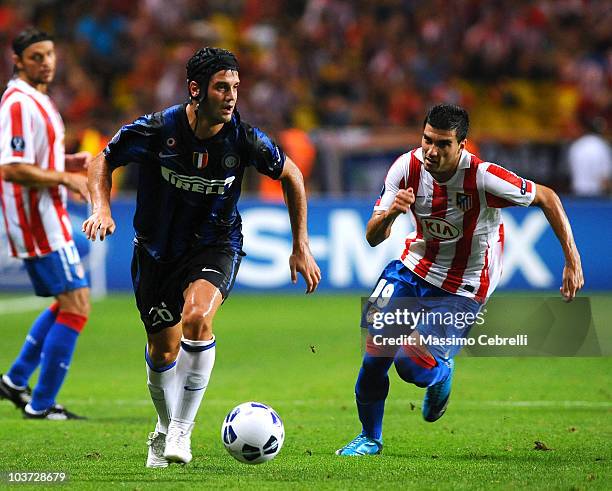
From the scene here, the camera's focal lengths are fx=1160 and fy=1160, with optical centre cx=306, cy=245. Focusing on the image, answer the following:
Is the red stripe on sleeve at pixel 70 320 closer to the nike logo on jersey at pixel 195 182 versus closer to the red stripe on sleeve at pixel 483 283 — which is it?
the nike logo on jersey at pixel 195 182

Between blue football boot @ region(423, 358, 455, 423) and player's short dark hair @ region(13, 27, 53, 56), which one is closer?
blue football boot @ region(423, 358, 455, 423)

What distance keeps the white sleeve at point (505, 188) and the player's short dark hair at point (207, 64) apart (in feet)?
5.10

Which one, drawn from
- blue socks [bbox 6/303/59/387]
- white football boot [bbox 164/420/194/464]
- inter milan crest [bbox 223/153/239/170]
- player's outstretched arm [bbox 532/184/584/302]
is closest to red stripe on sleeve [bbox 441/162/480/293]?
player's outstretched arm [bbox 532/184/584/302]

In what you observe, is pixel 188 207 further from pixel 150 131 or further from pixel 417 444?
pixel 417 444

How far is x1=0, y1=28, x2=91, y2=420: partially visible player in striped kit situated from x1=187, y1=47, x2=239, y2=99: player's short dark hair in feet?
7.07

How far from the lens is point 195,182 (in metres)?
6.05

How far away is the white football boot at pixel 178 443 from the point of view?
576 centimetres

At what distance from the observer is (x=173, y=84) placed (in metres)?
18.6

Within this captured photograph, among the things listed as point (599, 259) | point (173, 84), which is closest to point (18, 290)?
point (173, 84)

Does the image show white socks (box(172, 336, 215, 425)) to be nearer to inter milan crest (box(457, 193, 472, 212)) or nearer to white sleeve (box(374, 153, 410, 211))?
white sleeve (box(374, 153, 410, 211))

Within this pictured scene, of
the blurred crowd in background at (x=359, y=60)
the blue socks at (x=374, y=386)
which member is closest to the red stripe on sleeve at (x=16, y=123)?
the blue socks at (x=374, y=386)

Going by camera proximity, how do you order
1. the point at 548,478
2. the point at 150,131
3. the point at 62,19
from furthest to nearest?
the point at 62,19 < the point at 150,131 < the point at 548,478

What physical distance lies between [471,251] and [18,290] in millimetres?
9787

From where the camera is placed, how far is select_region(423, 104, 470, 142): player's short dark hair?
244 inches
